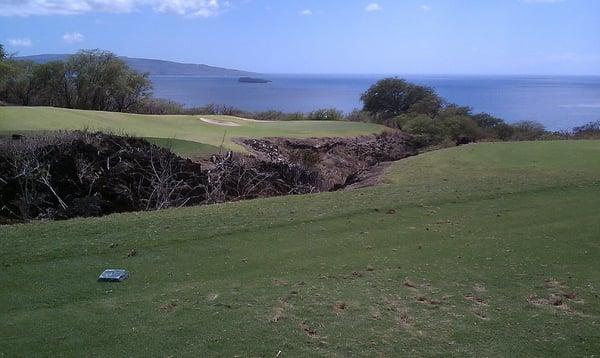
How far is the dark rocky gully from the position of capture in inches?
520

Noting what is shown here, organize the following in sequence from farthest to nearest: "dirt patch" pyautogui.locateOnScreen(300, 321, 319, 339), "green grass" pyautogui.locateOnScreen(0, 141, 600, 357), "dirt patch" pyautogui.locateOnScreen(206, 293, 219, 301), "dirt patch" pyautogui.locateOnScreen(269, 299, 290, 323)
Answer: "dirt patch" pyautogui.locateOnScreen(206, 293, 219, 301), "dirt patch" pyautogui.locateOnScreen(269, 299, 290, 323), "dirt patch" pyautogui.locateOnScreen(300, 321, 319, 339), "green grass" pyautogui.locateOnScreen(0, 141, 600, 357)

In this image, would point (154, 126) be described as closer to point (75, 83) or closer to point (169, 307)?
point (75, 83)

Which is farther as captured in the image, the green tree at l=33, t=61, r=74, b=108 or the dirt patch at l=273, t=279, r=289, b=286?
the green tree at l=33, t=61, r=74, b=108

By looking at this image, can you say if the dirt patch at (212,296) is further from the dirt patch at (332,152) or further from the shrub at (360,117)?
the shrub at (360,117)

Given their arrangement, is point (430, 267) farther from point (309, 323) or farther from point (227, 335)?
point (227, 335)

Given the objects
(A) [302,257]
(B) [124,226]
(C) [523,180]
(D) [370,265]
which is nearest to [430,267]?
(D) [370,265]

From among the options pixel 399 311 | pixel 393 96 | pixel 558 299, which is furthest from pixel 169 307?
pixel 393 96

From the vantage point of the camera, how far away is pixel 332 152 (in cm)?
3127

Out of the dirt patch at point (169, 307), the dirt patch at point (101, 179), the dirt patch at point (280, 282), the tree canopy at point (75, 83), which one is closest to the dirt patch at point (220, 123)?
the dirt patch at point (101, 179)

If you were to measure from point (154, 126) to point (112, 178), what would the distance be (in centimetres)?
1732

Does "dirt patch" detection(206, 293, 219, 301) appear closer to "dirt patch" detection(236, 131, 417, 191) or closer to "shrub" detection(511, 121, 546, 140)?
"dirt patch" detection(236, 131, 417, 191)

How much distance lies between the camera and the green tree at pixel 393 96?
61219 millimetres

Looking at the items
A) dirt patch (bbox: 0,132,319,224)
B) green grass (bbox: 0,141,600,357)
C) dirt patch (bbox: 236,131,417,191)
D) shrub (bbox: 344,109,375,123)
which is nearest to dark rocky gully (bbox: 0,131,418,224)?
dirt patch (bbox: 0,132,319,224)

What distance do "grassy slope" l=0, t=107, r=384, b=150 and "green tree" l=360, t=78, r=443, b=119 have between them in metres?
21.5
